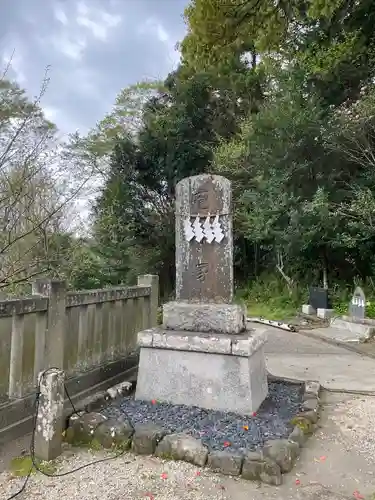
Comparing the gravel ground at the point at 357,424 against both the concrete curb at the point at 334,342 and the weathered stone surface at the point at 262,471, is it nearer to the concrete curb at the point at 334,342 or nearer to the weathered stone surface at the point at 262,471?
the weathered stone surface at the point at 262,471

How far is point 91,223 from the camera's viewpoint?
1555cm

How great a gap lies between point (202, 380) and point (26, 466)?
165cm

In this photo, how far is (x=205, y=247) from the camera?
14.1ft

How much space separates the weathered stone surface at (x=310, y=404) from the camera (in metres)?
3.80

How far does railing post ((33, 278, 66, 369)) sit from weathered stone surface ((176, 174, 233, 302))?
1368 mm

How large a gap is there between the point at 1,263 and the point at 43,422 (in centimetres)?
231

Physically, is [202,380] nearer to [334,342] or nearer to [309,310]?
[334,342]

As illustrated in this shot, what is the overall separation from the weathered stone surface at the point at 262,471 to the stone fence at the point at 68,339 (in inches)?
69.5

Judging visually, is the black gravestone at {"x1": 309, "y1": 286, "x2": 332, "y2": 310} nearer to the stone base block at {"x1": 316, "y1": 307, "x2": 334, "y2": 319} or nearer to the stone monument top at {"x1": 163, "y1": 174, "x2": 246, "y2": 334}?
the stone base block at {"x1": 316, "y1": 307, "x2": 334, "y2": 319}

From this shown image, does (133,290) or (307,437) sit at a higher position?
(133,290)

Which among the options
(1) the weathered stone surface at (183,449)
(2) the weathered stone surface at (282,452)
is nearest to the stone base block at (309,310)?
(2) the weathered stone surface at (282,452)

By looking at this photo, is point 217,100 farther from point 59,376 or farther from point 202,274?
point 59,376

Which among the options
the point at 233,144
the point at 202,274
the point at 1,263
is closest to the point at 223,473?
the point at 202,274

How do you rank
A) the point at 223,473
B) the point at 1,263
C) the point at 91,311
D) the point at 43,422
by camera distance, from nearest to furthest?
the point at 223,473
the point at 43,422
the point at 91,311
the point at 1,263
